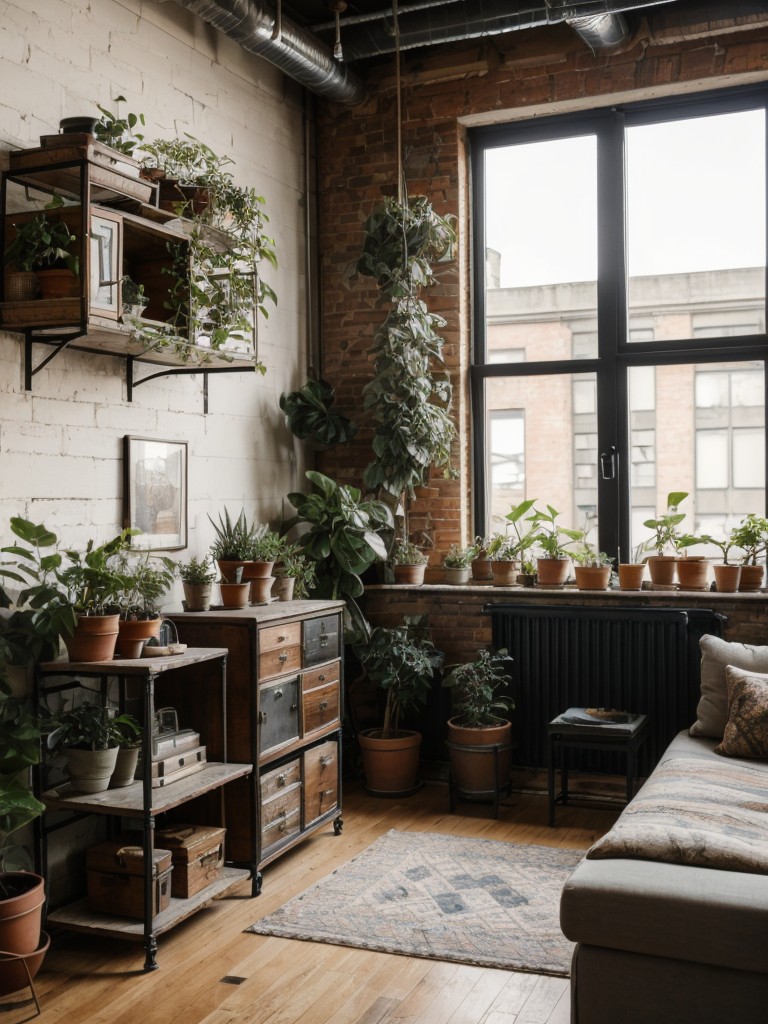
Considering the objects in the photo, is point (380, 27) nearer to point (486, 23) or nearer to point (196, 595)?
point (486, 23)

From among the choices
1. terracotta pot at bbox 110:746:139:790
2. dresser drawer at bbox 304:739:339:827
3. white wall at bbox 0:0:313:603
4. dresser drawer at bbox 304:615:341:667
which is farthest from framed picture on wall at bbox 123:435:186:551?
dresser drawer at bbox 304:739:339:827

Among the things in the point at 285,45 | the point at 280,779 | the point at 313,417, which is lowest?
the point at 280,779

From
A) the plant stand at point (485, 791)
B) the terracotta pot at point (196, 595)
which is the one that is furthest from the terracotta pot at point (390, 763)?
the terracotta pot at point (196, 595)

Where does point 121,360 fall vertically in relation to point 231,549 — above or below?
above

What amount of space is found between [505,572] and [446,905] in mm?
2050

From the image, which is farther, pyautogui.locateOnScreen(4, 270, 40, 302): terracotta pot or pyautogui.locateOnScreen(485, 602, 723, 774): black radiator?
pyautogui.locateOnScreen(485, 602, 723, 774): black radiator

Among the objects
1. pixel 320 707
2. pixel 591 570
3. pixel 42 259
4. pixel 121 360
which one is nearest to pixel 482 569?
pixel 591 570

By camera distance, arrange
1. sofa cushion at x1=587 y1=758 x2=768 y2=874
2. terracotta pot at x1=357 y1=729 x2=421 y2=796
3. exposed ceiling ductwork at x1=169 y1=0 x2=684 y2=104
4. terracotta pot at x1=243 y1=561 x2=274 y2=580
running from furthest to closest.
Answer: terracotta pot at x1=357 y1=729 x2=421 y2=796
exposed ceiling ductwork at x1=169 y1=0 x2=684 y2=104
terracotta pot at x1=243 y1=561 x2=274 y2=580
sofa cushion at x1=587 y1=758 x2=768 y2=874

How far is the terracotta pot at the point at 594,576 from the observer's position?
518 centimetres

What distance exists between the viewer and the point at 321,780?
455 centimetres

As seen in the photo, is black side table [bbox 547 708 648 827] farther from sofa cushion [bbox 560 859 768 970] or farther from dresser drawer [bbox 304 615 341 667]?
sofa cushion [bbox 560 859 768 970]

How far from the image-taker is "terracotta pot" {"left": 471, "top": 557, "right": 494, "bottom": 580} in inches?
218

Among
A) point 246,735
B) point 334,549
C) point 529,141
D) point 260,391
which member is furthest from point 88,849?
point 529,141

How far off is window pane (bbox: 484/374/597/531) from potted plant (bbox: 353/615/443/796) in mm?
999
